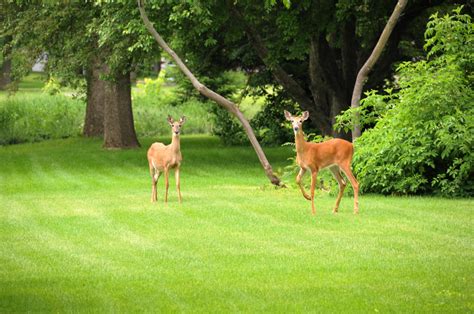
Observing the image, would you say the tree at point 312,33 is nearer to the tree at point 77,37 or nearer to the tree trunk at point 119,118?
the tree at point 77,37

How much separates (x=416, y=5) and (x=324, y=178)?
22.2ft

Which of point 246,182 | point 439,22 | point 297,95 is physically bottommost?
point 246,182

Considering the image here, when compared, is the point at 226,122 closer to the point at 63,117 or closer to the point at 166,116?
the point at 166,116

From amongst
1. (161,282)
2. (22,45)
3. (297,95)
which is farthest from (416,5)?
(161,282)

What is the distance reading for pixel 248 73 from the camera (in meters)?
37.2

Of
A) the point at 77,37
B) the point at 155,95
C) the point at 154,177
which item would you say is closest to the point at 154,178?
the point at 154,177

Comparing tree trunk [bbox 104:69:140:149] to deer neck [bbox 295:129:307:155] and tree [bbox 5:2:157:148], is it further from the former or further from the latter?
deer neck [bbox 295:129:307:155]

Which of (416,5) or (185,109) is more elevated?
(416,5)

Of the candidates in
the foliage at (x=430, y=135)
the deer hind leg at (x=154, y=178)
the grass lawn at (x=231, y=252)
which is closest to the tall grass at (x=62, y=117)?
the grass lawn at (x=231, y=252)

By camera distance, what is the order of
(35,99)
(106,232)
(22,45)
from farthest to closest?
(35,99)
(22,45)
(106,232)

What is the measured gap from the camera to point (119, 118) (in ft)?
117

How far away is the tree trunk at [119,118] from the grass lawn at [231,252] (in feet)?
38.5

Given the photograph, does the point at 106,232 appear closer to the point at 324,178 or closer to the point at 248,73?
the point at 324,178

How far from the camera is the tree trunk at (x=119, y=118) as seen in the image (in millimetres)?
35500
